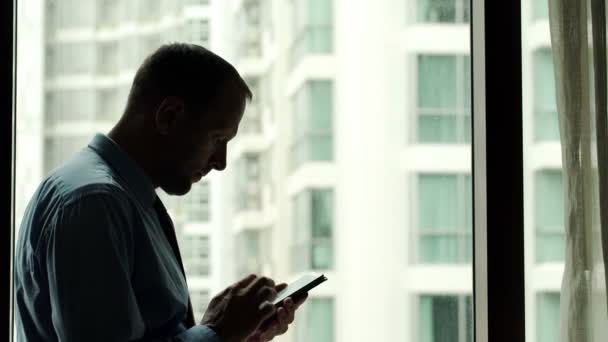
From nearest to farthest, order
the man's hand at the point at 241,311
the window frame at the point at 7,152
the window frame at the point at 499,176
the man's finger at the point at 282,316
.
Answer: the man's hand at the point at 241,311, the man's finger at the point at 282,316, the window frame at the point at 7,152, the window frame at the point at 499,176

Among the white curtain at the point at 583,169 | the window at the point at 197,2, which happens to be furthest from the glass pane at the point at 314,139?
the white curtain at the point at 583,169

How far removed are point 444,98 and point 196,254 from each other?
629 mm

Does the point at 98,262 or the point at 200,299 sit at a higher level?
the point at 98,262

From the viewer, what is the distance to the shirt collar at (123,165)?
1.26m

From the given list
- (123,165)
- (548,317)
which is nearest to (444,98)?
(548,317)

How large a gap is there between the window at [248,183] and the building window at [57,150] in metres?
0.33

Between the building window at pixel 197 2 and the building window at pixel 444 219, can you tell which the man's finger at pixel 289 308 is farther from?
the building window at pixel 197 2

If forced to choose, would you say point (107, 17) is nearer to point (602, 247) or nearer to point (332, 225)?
point (332, 225)

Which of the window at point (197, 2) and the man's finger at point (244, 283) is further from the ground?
the window at point (197, 2)

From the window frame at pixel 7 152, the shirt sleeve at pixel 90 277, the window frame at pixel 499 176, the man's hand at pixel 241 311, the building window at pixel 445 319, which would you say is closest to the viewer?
the shirt sleeve at pixel 90 277

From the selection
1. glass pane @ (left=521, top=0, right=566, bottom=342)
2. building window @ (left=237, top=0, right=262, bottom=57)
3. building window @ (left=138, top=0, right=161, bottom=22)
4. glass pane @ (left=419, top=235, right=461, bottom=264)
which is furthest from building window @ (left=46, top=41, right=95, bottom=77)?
glass pane @ (left=521, top=0, right=566, bottom=342)

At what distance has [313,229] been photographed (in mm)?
1830

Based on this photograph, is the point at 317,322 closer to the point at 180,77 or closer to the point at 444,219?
the point at 444,219

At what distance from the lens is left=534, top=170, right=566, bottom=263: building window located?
1.87 metres
